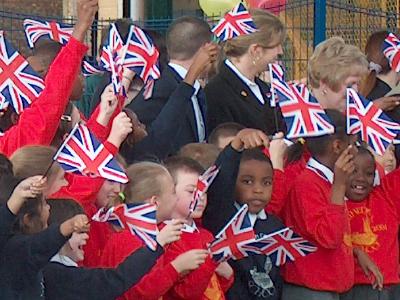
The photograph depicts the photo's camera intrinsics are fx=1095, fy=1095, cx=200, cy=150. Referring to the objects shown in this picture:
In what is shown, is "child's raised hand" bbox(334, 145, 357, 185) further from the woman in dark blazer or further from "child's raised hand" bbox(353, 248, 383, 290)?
the woman in dark blazer

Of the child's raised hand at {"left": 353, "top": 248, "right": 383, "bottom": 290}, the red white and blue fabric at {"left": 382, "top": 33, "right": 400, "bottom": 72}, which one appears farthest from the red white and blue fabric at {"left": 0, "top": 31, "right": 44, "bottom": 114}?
the red white and blue fabric at {"left": 382, "top": 33, "right": 400, "bottom": 72}

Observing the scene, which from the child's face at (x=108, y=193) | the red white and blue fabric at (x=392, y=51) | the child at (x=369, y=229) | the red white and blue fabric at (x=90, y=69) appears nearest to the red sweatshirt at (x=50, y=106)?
the child's face at (x=108, y=193)

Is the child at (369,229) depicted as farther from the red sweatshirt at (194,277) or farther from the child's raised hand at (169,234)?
the child's raised hand at (169,234)

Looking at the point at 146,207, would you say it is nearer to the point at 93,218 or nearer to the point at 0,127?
the point at 93,218

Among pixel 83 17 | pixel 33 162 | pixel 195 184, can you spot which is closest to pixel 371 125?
pixel 195 184

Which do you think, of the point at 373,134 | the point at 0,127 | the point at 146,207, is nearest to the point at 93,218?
the point at 146,207

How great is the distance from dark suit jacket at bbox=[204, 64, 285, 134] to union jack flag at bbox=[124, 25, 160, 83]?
43 centimetres

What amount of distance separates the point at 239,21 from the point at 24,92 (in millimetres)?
1356

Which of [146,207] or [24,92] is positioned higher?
[24,92]

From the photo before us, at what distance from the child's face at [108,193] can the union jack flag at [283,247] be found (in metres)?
0.73

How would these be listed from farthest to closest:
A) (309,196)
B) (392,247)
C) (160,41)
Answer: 1. (160,41)
2. (392,247)
3. (309,196)

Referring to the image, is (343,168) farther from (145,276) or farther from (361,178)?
(145,276)

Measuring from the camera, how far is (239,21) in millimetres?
6316

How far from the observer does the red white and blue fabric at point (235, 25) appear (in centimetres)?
632
